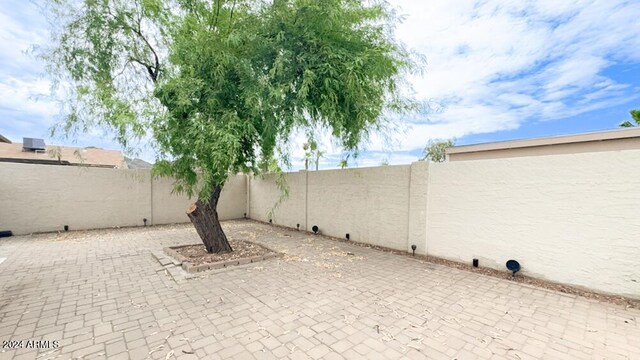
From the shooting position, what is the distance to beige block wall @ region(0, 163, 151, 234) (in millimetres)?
7219

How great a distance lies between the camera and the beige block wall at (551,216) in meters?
3.47

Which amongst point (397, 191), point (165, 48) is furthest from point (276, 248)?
point (165, 48)

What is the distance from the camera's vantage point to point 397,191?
604 cm

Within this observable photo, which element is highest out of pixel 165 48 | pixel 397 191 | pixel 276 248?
pixel 165 48

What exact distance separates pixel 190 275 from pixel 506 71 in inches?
330

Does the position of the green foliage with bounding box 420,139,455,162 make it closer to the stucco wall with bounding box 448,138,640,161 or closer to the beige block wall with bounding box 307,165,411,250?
the stucco wall with bounding box 448,138,640,161

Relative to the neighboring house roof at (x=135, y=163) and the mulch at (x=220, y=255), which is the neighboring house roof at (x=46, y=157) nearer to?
the neighboring house roof at (x=135, y=163)

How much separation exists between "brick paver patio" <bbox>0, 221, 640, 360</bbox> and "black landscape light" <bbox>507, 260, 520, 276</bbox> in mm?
326

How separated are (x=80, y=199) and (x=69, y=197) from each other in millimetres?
253

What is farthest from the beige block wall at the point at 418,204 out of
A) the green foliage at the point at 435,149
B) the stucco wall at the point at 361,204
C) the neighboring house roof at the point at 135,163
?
the green foliage at the point at 435,149

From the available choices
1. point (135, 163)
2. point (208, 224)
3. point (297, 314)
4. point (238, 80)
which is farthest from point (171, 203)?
point (297, 314)

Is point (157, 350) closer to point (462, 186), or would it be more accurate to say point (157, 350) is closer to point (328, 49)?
point (328, 49)

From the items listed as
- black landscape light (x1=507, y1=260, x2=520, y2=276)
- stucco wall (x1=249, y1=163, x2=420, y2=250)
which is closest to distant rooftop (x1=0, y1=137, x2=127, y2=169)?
stucco wall (x1=249, y1=163, x2=420, y2=250)

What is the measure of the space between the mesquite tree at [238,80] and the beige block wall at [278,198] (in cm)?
357
